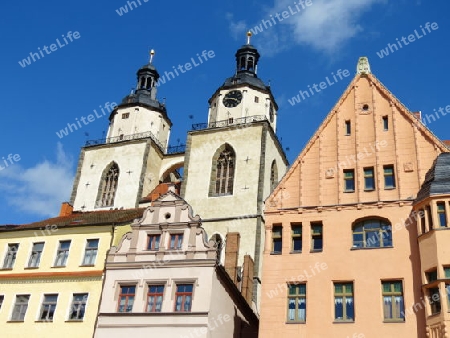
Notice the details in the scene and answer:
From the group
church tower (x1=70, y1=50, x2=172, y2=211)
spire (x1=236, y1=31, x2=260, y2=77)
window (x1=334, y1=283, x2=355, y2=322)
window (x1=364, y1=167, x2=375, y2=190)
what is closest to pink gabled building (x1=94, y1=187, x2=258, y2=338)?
window (x1=334, y1=283, x2=355, y2=322)

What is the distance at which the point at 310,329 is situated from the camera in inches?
1105

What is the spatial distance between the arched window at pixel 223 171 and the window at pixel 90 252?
23.8 meters

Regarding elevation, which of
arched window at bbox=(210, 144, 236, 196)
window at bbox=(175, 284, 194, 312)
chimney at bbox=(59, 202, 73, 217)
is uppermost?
arched window at bbox=(210, 144, 236, 196)

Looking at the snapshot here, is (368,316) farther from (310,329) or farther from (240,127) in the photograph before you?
(240,127)

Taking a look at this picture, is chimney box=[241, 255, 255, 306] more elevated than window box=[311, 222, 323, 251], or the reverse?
chimney box=[241, 255, 255, 306]

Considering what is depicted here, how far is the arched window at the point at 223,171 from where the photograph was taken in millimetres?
60688

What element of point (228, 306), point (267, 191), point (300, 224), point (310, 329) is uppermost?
point (267, 191)

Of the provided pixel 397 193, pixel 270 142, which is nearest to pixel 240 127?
pixel 270 142

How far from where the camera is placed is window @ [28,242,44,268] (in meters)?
37.8

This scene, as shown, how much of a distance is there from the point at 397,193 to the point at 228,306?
10652 mm

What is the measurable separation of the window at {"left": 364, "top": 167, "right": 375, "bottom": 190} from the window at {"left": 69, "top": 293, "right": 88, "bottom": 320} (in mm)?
15898

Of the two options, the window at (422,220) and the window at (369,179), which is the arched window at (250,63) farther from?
the window at (422,220)

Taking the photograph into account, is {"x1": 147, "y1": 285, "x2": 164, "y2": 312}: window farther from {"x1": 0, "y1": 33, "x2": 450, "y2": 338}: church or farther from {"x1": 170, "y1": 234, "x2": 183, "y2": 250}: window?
{"x1": 170, "y1": 234, "x2": 183, "y2": 250}: window

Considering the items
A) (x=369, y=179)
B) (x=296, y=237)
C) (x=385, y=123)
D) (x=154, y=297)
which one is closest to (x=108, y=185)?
(x=154, y=297)
